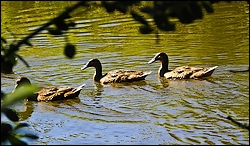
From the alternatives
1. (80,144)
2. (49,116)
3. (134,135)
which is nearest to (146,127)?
(134,135)

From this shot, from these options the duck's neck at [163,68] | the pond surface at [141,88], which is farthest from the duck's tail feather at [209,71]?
the duck's neck at [163,68]

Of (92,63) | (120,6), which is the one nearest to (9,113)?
(120,6)

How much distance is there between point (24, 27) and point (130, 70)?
6109 millimetres

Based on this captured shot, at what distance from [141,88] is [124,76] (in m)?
0.55

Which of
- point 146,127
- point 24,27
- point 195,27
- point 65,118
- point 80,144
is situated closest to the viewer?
point 80,144

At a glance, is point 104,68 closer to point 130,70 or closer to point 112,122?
point 130,70

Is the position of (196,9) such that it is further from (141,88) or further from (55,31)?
(141,88)

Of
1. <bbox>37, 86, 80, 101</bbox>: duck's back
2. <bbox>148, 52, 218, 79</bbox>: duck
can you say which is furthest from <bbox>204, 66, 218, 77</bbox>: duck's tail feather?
<bbox>37, 86, 80, 101</bbox>: duck's back

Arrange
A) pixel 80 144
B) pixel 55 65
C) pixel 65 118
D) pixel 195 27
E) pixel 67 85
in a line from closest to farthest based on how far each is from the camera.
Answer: pixel 80 144 < pixel 65 118 < pixel 67 85 < pixel 55 65 < pixel 195 27

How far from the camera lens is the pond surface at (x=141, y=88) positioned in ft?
24.7

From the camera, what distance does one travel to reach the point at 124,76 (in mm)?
10750

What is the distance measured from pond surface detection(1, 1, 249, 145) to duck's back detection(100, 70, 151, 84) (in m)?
0.12

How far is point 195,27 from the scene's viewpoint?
585 inches

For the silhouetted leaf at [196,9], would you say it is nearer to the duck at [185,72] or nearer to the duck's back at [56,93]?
the duck's back at [56,93]
